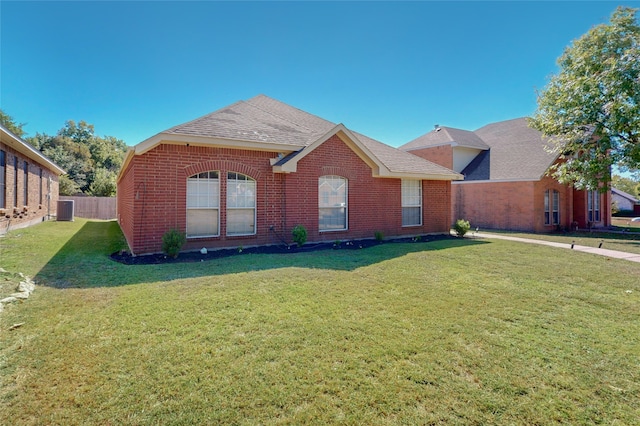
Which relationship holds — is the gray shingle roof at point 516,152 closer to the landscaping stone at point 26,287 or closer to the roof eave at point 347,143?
the roof eave at point 347,143

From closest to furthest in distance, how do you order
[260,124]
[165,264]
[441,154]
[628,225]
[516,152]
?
1. [165,264]
2. [260,124]
3. [516,152]
4. [441,154]
5. [628,225]

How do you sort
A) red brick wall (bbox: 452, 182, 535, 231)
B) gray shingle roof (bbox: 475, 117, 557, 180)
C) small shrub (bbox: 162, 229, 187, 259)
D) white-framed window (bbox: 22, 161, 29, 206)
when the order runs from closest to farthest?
small shrub (bbox: 162, 229, 187, 259) → white-framed window (bbox: 22, 161, 29, 206) → red brick wall (bbox: 452, 182, 535, 231) → gray shingle roof (bbox: 475, 117, 557, 180)

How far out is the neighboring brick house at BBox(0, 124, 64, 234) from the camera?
12117 millimetres

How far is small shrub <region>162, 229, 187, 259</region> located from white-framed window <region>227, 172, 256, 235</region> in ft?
5.69

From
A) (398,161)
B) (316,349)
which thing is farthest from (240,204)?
(398,161)

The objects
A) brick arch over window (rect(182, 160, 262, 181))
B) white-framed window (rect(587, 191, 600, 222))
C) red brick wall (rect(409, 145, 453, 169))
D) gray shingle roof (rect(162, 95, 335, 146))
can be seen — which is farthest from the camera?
red brick wall (rect(409, 145, 453, 169))

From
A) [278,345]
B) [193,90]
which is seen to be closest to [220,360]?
[278,345]

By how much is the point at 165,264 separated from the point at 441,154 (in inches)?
823

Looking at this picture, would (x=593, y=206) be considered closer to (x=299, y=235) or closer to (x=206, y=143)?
(x=299, y=235)

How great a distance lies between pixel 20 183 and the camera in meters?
14.2

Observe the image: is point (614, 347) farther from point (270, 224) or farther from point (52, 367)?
point (270, 224)

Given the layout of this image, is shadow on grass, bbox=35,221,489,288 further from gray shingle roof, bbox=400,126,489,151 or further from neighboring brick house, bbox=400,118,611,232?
gray shingle roof, bbox=400,126,489,151

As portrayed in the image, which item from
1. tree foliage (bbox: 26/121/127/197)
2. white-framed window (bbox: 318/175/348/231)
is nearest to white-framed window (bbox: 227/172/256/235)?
white-framed window (bbox: 318/175/348/231)

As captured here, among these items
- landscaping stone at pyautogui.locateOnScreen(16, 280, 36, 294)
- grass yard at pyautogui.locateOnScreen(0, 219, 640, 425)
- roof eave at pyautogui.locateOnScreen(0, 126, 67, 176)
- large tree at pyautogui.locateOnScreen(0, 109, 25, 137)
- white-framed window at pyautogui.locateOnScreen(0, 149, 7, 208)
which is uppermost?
large tree at pyautogui.locateOnScreen(0, 109, 25, 137)
